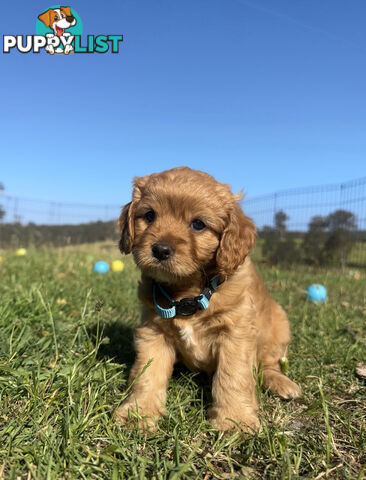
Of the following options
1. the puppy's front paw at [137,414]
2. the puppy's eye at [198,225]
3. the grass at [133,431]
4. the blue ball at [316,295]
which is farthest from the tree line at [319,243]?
the puppy's front paw at [137,414]

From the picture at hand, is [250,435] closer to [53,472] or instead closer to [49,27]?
[53,472]

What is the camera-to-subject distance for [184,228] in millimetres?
2443

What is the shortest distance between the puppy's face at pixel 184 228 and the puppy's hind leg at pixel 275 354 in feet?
3.19

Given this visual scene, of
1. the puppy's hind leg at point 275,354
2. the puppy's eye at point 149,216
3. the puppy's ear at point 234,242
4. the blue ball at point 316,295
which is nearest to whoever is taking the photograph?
the puppy's ear at point 234,242

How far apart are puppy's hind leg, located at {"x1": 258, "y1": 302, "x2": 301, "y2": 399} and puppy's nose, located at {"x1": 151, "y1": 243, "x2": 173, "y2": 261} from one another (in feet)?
4.34

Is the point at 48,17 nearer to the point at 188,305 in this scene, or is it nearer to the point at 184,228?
the point at 184,228

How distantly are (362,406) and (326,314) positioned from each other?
2126 mm

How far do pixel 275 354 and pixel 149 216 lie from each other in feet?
5.21

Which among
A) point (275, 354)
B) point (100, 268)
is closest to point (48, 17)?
point (100, 268)

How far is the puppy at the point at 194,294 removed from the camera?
2271mm

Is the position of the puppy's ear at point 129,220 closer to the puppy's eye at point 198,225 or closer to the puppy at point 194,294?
the puppy at point 194,294

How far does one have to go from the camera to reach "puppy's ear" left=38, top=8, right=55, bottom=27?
6.72 metres

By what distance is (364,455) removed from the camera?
192cm

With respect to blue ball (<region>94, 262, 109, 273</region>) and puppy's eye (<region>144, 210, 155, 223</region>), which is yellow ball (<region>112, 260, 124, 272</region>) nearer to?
blue ball (<region>94, 262, 109, 273</region>)
